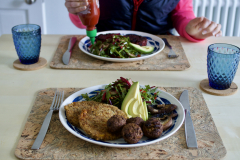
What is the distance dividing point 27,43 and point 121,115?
0.74 metres

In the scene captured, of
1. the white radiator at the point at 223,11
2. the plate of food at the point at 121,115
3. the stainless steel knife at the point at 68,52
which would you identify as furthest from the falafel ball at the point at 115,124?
the white radiator at the point at 223,11

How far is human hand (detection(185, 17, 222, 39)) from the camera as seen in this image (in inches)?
62.9

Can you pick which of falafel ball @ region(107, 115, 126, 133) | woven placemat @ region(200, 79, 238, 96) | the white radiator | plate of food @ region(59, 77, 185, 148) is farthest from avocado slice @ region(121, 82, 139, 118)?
the white radiator

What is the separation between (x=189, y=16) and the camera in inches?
76.1

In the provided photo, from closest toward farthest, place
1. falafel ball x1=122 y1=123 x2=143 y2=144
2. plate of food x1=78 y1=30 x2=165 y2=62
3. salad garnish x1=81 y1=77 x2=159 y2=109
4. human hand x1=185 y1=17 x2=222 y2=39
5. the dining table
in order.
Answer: falafel ball x1=122 y1=123 x2=143 y2=144
the dining table
salad garnish x1=81 y1=77 x2=159 y2=109
plate of food x1=78 y1=30 x2=165 y2=62
human hand x1=185 y1=17 x2=222 y2=39

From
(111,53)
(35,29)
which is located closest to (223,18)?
(111,53)

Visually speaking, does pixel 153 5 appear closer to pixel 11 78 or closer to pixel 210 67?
pixel 210 67

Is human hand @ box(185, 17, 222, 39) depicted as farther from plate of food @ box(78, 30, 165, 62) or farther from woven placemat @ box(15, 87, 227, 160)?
woven placemat @ box(15, 87, 227, 160)

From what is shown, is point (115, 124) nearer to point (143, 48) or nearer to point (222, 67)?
point (222, 67)

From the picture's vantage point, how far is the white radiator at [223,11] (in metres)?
3.13

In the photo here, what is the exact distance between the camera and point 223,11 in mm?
3186

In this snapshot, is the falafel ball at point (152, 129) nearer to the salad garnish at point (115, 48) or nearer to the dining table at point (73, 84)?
the dining table at point (73, 84)

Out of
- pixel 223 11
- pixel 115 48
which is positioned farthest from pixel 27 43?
pixel 223 11

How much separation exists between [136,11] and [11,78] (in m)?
1.08
